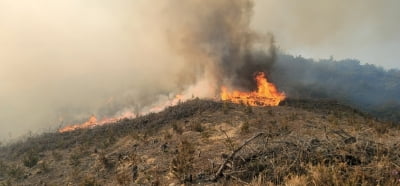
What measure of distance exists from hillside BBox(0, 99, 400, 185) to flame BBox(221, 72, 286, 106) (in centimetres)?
175

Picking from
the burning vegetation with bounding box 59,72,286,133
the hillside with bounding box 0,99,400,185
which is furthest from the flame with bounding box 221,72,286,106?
the hillside with bounding box 0,99,400,185

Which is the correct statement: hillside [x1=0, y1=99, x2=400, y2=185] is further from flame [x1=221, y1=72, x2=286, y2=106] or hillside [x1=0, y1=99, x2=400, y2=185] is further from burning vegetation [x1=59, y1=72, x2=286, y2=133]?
burning vegetation [x1=59, y1=72, x2=286, y2=133]

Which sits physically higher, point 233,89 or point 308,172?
point 233,89

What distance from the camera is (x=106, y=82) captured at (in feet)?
221

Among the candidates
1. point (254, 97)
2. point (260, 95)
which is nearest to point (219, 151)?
point (254, 97)

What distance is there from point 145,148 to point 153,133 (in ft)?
12.0

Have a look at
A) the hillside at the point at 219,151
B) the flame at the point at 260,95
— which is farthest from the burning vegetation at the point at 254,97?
the hillside at the point at 219,151

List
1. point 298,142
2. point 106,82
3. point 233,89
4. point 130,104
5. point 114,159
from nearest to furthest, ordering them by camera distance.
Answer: point 298,142 < point 114,159 < point 233,89 < point 130,104 < point 106,82

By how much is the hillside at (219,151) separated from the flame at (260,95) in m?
1.75

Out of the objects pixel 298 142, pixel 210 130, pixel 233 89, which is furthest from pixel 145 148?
pixel 233 89

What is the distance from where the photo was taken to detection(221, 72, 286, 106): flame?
33391 mm

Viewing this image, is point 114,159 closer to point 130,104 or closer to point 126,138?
point 126,138

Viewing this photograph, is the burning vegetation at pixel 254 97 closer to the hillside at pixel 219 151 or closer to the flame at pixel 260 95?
the flame at pixel 260 95

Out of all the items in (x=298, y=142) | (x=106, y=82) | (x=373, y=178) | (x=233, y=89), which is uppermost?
(x=106, y=82)
